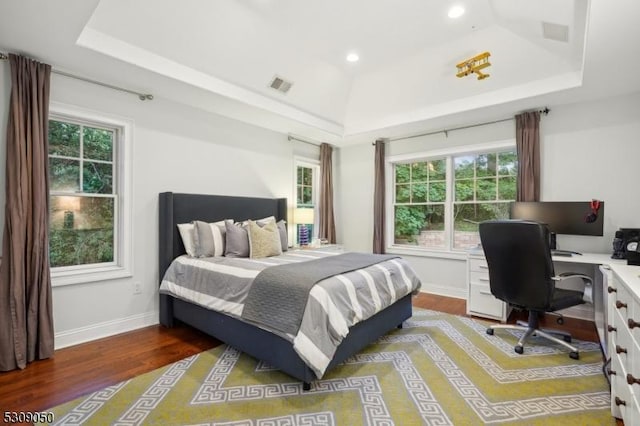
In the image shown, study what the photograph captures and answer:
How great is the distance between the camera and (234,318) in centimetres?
243

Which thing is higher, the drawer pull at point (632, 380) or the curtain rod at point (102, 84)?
the curtain rod at point (102, 84)

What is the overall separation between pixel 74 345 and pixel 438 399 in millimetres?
3018

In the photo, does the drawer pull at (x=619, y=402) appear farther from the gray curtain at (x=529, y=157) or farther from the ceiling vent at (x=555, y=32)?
the ceiling vent at (x=555, y=32)

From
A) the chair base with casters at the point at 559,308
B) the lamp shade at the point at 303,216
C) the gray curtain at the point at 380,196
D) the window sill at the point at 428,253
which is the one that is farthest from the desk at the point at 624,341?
the lamp shade at the point at 303,216

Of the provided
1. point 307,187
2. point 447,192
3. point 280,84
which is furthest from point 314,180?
point 447,192

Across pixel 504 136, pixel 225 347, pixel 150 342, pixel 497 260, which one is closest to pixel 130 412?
pixel 225 347

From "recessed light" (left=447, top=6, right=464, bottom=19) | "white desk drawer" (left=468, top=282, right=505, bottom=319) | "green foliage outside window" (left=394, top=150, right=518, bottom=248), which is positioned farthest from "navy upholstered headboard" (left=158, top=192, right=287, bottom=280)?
"recessed light" (left=447, top=6, right=464, bottom=19)

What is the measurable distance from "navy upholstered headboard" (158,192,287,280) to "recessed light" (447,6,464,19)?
2962mm

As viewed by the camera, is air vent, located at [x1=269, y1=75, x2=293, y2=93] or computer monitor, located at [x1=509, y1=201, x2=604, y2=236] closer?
computer monitor, located at [x1=509, y1=201, x2=604, y2=236]

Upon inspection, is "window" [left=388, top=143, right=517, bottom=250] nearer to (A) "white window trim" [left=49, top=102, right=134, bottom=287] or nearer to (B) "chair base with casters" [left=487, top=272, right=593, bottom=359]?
(B) "chair base with casters" [left=487, top=272, right=593, bottom=359]

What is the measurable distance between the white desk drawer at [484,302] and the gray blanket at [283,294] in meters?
1.77

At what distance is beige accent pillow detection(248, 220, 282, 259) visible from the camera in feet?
10.6

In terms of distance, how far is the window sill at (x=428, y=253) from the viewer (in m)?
4.35

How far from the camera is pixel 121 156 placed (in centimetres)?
306
